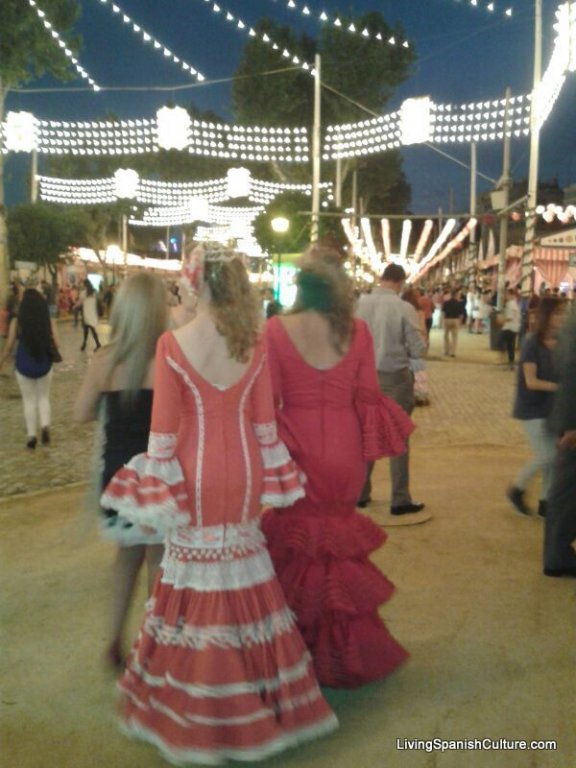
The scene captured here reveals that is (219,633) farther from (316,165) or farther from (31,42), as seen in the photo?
(316,165)

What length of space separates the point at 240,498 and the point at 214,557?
0.23 metres

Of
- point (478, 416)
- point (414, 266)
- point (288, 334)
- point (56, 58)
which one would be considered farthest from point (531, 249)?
point (414, 266)

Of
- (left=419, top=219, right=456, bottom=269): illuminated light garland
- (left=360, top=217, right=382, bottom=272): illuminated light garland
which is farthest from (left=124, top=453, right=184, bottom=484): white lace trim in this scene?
(left=360, top=217, right=382, bottom=272): illuminated light garland

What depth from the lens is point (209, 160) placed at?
200 feet

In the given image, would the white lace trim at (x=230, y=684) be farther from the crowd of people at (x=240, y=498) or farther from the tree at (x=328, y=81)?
the tree at (x=328, y=81)

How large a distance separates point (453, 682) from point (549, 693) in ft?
1.32

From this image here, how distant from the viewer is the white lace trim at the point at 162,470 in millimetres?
3025

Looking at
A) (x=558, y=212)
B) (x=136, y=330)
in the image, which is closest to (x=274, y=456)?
(x=136, y=330)

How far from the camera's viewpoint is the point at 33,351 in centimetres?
862

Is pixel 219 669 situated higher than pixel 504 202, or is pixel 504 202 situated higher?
pixel 504 202

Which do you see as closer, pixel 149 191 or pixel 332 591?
pixel 332 591

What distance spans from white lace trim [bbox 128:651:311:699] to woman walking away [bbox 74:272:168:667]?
63cm

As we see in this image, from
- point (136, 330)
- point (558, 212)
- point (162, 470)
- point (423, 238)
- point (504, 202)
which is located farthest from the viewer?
point (423, 238)

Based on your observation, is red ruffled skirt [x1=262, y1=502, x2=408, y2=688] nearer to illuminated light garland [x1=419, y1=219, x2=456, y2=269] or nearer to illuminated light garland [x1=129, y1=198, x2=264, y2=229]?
illuminated light garland [x1=129, y1=198, x2=264, y2=229]
